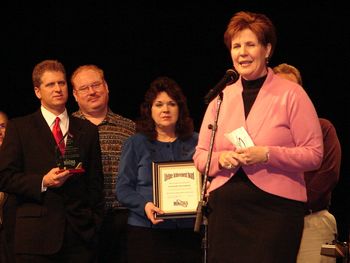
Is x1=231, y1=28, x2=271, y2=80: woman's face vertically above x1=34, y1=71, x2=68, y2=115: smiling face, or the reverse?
x1=231, y1=28, x2=271, y2=80: woman's face

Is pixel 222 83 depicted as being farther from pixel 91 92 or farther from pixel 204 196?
pixel 91 92

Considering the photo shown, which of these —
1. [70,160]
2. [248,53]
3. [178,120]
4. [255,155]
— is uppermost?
[248,53]

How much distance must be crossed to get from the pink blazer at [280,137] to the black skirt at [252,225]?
0.04 metres

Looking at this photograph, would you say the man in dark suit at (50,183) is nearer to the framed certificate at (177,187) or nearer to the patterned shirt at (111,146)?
the patterned shirt at (111,146)

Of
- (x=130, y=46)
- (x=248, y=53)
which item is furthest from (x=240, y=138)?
(x=130, y=46)

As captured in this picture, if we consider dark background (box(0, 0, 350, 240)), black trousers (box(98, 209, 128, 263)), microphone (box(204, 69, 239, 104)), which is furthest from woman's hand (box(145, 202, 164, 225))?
dark background (box(0, 0, 350, 240))

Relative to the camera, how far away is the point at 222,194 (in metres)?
3.38

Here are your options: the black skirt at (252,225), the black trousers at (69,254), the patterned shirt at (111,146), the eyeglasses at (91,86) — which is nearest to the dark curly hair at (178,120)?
the patterned shirt at (111,146)

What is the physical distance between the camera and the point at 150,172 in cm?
467

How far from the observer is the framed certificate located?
4.52 metres

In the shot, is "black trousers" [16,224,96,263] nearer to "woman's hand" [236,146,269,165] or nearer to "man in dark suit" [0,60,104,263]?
"man in dark suit" [0,60,104,263]

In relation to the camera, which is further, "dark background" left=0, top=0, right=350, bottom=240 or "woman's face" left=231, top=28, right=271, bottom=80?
"dark background" left=0, top=0, right=350, bottom=240

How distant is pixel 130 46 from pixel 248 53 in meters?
3.54

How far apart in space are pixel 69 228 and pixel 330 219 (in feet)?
5.41
